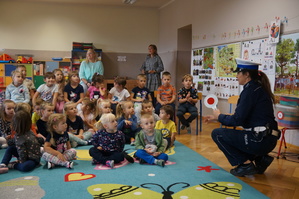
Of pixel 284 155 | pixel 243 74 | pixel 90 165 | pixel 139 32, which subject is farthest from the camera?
pixel 139 32

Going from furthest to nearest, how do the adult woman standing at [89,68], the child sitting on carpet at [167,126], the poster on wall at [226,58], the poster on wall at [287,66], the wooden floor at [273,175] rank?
1. the adult woman standing at [89,68]
2. the poster on wall at [226,58]
3. the poster on wall at [287,66]
4. the child sitting on carpet at [167,126]
5. the wooden floor at [273,175]

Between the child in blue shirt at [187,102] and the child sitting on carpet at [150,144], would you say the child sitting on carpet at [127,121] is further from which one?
the child in blue shirt at [187,102]

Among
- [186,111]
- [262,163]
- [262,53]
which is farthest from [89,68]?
[262,163]

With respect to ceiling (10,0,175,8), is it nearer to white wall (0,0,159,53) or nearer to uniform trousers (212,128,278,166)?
white wall (0,0,159,53)

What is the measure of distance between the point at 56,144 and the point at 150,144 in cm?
110

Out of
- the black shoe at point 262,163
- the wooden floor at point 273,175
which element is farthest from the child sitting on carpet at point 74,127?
the black shoe at point 262,163

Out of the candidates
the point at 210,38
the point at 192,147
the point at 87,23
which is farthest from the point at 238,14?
the point at 87,23

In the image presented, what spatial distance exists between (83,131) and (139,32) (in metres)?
6.00

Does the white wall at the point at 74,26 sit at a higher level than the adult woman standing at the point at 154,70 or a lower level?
higher

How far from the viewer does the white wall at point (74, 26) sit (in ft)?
29.7

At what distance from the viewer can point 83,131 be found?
15.0 feet

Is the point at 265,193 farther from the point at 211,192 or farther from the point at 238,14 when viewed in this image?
the point at 238,14

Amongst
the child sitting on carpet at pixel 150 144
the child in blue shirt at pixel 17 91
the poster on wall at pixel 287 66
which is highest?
the poster on wall at pixel 287 66

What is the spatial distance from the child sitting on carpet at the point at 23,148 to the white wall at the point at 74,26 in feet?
22.2
